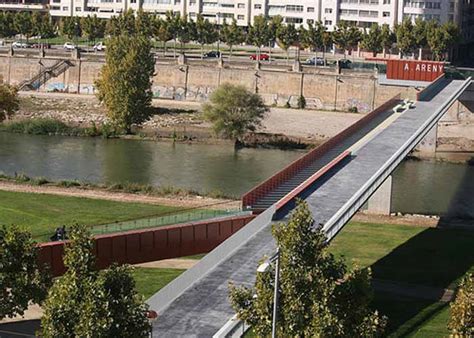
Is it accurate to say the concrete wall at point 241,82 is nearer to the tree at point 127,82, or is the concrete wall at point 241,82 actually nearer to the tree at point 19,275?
the tree at point 127,82

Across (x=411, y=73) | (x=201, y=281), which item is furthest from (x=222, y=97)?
(x=201, y=281)

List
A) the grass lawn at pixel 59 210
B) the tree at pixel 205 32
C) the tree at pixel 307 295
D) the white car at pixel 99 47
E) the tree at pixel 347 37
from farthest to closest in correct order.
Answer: the white car at pixel 99 47 → the tree at pixel 205 32 → the tree at pixel 347 37 → the grass lawn at pixel 59 210 → the tree at pixel 307 295

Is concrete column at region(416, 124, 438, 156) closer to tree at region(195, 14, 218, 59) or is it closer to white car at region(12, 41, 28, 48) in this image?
tree at region(195, 14, 218, 59)

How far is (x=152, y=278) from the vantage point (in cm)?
4462

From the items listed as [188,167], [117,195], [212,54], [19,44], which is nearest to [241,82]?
[212,54]

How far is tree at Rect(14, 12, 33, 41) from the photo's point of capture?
4815 inches

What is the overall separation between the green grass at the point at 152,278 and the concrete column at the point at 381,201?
18.3 meters

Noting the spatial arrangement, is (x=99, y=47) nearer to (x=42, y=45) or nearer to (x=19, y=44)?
(x=42, y=45)

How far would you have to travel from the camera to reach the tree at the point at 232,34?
114 meters

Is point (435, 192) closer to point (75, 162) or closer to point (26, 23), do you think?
point (75, 162)

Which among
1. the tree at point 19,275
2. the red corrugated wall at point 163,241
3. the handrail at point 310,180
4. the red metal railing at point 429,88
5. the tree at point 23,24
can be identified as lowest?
the red corrugated wall at point 163,241

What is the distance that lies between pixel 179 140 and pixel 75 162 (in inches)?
501

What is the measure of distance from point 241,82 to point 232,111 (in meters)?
13.8

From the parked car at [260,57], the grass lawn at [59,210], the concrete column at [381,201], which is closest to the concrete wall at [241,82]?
the parked car at [260,57]
